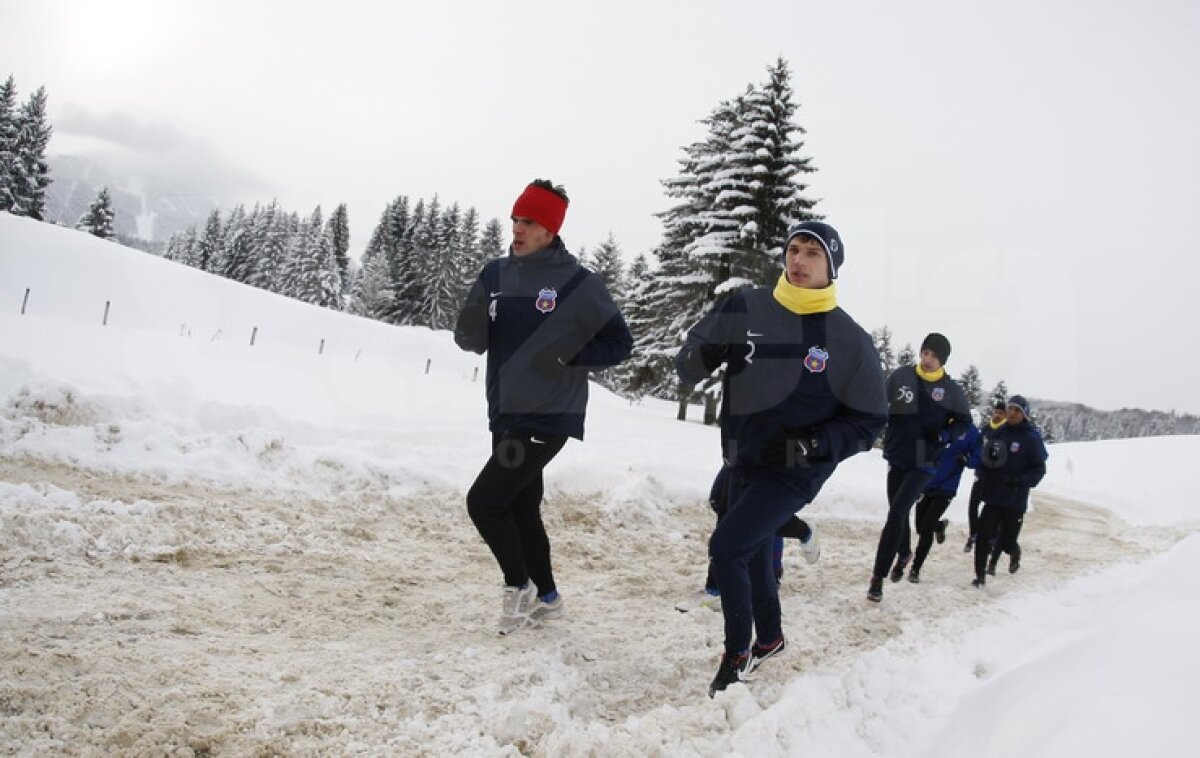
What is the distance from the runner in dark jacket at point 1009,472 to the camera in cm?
762

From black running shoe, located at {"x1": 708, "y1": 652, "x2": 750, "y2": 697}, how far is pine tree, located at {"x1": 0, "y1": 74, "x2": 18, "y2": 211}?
56.0 meters

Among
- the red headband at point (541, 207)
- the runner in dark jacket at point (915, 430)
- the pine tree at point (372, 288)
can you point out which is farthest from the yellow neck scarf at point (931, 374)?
the pine tree at point (372, 288)

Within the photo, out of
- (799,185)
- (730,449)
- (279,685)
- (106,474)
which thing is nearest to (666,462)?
(730,449)

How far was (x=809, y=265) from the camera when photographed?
3.63 metres

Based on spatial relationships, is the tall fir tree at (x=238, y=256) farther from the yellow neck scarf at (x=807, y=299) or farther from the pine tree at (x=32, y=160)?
the yellow neck scarf at (x=807, y=299)

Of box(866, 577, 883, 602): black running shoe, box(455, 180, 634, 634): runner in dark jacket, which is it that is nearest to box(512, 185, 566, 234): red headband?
box(455, 180, 634, 634): runner in dark jacket

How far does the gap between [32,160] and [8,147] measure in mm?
1692

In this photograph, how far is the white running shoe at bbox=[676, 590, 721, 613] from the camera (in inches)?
196

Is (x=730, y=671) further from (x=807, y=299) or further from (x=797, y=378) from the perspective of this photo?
(x=807, y=299)

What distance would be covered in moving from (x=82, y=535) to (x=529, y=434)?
290 cm

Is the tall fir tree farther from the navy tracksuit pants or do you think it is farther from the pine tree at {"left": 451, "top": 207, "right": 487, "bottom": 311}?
the navy tracksuit pants

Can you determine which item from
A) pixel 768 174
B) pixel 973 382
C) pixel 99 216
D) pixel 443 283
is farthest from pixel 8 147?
pixel 973 382

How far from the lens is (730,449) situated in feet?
13.3

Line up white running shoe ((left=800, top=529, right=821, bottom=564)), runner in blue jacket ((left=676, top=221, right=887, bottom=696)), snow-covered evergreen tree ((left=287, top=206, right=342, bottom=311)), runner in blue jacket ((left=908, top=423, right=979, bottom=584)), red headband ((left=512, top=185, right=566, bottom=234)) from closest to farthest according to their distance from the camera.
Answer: runner in blue jacket ((left=676, top=221, right=887, bottom=696)) → red headband ((left=512, top=185, right=566, bottom=234)) → white running shoe ((left=800, top=529, right=821, bottom=564)) → runner in blue jacket ((left=908, top=423, right=979, bottom=584)) → snow-covered evergreen tree ((left=287, top=206, right=342, bottom=311))
